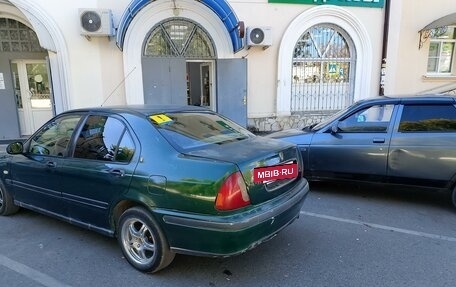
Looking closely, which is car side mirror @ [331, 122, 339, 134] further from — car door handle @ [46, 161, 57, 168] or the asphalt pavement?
car door handle @ [46, 161, 57, 168]

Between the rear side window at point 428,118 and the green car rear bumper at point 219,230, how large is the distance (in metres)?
2.74

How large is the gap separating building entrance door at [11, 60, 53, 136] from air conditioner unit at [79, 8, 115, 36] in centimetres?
210

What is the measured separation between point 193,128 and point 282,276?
161cm

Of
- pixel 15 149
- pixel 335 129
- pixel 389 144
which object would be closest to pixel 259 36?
pixel 335 129

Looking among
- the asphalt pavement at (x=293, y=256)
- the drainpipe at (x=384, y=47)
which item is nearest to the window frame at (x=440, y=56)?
the drainpipe at (x=384, y=47)

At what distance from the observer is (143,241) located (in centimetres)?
308

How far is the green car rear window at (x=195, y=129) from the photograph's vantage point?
120 inches

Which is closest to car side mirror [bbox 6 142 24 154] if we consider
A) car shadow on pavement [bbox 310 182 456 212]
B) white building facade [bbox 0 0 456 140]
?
car shadow on pavement [bbox 310 182 456 212]

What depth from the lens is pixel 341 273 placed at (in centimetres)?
302

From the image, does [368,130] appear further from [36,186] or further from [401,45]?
[401,45]

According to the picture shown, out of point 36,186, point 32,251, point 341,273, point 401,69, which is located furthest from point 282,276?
point 401,69

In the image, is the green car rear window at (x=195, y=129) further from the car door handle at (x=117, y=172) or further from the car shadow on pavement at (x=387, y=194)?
the car shadow on pavement at (x=387, y=194)

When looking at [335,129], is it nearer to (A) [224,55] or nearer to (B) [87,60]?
(A) [224,55]

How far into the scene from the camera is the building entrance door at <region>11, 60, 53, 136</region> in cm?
900
